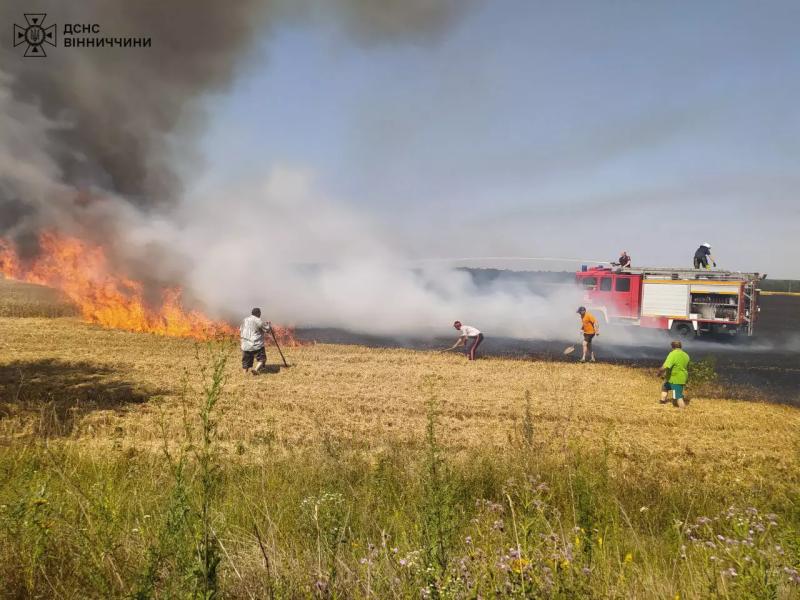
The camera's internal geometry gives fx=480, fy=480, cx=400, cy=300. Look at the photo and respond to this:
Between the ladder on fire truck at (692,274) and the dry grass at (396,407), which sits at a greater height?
the ladder on fire truck at (692,274)

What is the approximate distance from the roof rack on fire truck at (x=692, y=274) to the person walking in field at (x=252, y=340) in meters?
17.2

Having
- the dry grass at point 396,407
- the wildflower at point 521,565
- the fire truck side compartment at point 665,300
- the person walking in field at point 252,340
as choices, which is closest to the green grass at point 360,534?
the wildflower at point 521,565

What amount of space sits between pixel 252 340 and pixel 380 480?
8.77 metres

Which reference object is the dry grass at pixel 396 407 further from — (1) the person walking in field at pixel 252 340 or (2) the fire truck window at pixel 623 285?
(2) the fire truck window at pixel 623 285

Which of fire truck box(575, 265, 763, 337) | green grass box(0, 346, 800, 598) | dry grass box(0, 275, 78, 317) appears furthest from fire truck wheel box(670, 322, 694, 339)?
dry grass box(0, 275, 78, 317)

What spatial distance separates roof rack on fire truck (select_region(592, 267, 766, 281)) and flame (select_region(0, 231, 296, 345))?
16.0 metres

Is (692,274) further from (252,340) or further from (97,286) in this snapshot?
(97,286)

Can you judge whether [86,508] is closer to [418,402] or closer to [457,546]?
[457,546]

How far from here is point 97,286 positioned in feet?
70.2

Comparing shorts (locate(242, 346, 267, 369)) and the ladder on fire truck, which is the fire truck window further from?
shorts (locate(242, 346, 267, 369))

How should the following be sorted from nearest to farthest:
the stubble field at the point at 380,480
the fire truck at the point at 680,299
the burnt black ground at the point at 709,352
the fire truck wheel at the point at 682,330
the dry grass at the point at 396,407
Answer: the stubble field at the point at 380,480 < the dry grass at the point at 396,407 < the burnt black ground at the point at 709,352 < the fire truck at the point at 680,299 < the fire truck wheel at the point at 682,330

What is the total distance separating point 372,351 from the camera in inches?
690

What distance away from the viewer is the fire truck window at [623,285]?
22.1 m

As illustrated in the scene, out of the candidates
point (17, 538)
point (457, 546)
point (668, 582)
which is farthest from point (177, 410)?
point (668, 582)
